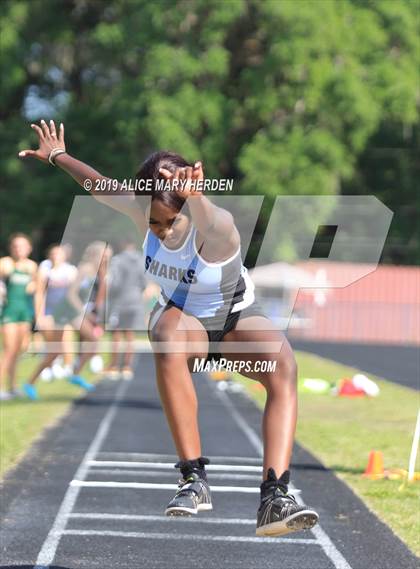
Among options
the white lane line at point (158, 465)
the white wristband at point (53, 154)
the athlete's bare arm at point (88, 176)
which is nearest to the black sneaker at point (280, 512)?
the athlete's bare arm at point (88, 176)

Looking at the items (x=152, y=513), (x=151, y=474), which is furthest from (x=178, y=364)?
(x=151, y=474)

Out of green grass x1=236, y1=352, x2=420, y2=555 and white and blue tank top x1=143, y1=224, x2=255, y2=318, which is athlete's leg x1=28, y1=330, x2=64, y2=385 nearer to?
green grass x1=236, y1=352, x2=420, y2=555

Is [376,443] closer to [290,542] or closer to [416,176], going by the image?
[290,542]

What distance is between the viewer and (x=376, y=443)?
12281 mm

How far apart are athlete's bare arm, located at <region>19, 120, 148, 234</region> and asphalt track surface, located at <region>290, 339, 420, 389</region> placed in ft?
48.4

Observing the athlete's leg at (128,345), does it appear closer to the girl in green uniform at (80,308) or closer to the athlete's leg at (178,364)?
the girl in green uniform at (80,308)

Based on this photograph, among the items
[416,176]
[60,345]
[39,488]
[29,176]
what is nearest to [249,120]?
[29,176]

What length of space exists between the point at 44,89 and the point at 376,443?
110ft

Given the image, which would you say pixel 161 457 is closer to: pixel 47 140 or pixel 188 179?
pixel 47 140

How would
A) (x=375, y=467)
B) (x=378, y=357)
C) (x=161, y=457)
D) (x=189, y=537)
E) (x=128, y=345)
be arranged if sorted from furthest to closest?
1. (x=378, y=357)
2. (x=128, y=345)
3. (x=161, y=457)
4. (x=375, y=467)
5. (x=189, y=537)

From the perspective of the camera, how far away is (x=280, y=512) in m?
5.42

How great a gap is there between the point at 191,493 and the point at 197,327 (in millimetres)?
773

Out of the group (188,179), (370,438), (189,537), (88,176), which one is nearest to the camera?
(188,179)

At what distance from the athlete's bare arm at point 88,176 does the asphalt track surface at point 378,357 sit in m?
14.8
